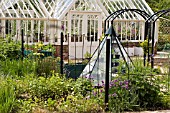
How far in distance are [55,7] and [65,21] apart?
4.22ft

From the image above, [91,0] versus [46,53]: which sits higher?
[91,0]

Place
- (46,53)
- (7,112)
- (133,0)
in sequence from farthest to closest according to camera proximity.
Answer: (133,0), (46,53), (7,112)

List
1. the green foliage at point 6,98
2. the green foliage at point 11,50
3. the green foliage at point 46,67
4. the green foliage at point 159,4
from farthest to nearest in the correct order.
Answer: the green foliage at point 159,4, the green foliage at point 11,50, the green foliage at point 46,67, the green foliage at point 6,98

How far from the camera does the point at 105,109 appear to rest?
4.87 metres

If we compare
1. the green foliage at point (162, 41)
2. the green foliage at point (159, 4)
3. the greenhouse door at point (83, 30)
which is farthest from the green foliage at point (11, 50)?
the green foliage at point (159, 4)

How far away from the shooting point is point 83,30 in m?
13.7

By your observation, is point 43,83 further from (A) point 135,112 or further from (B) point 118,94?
(A) point 135,112

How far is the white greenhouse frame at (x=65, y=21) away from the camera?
12781mm

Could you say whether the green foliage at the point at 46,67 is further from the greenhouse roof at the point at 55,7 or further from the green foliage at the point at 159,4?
the green foliage at the point at 159,4

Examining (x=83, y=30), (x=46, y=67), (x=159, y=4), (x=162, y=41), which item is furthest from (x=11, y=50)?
(x=159, y=4)

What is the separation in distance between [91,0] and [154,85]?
9.52m

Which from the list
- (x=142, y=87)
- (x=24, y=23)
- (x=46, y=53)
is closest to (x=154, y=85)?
(x=142, y=87)

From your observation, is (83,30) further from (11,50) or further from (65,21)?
(11,50)

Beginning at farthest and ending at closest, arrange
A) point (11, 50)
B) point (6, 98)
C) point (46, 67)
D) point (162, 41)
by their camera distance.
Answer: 1. point (162, 41)
2. point (11, 50)
3. point (46, 67)
4. point (6, 98)
